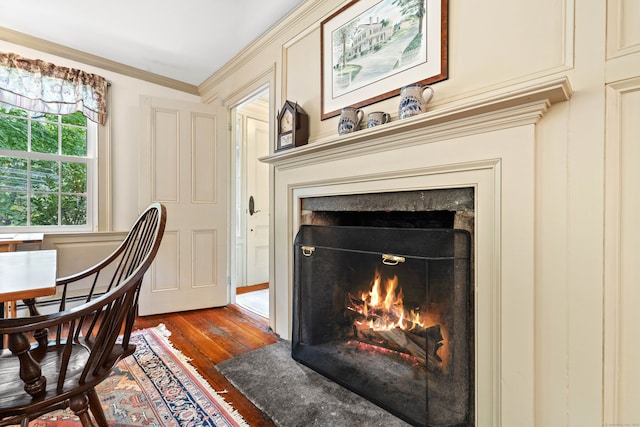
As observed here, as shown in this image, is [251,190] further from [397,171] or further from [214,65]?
[397,171]

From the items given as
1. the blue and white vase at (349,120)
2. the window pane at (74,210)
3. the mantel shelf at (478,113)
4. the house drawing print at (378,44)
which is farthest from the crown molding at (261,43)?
the window pane at (74,210)

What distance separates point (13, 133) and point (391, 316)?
3.56 m

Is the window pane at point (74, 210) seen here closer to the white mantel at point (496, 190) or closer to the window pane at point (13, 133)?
the window pane at point (13, 133)

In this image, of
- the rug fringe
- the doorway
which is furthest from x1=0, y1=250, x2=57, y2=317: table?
the doorway

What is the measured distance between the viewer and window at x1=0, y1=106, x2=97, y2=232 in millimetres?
2723

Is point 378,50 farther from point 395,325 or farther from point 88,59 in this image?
point 88,59

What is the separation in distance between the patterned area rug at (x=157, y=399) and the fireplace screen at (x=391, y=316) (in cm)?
58

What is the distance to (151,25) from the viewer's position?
2492 millimetres

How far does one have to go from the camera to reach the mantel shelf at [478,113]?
1.03 metres

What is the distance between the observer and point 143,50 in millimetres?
2854

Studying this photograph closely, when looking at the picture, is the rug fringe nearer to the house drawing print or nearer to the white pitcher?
the white pitcher

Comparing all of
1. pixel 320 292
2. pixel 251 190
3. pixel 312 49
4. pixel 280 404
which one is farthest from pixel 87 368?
pixel 251 190

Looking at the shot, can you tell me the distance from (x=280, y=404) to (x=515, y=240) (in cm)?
130

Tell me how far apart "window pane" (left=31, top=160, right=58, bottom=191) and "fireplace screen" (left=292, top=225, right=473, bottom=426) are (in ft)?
8.61
